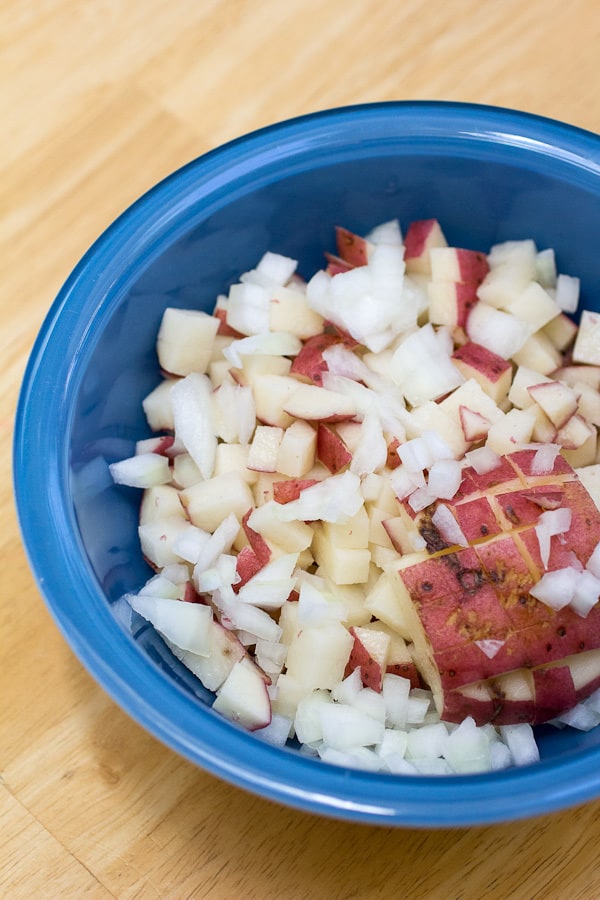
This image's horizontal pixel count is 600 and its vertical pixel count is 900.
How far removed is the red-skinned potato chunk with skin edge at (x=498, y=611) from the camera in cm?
110

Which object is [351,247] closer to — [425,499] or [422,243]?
[422,243]

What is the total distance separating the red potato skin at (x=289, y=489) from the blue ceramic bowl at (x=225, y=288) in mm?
225

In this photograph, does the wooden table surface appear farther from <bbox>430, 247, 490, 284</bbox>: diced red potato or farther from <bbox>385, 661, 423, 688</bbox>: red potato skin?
<bbox>430, 247, 490, 284</bbox>: diced red potato

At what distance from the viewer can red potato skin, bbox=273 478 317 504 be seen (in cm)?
123

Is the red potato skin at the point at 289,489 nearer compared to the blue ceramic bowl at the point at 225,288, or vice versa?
the blue ceramic bowl at the point at 225,288

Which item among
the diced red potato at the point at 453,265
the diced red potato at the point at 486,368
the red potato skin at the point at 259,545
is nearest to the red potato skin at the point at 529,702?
the red potato skin at the point at 259,545

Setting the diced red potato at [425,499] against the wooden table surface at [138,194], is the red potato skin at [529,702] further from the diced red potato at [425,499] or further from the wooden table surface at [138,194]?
the wooden table surface at [138,194]

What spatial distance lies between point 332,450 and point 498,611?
1.05ft

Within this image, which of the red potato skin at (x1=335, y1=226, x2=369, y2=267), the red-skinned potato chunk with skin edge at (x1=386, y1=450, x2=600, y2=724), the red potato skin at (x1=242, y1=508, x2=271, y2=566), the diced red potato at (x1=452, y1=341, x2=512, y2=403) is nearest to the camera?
the red-skinned potato chunk with skin edge at (x1=386, y1=450, x2=600, y2=724)

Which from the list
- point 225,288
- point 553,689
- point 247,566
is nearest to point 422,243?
point 225,288

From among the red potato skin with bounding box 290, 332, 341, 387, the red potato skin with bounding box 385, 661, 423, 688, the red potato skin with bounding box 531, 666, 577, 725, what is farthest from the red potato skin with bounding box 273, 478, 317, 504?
the red potato skin with bounding box 531, 666, 577, 725

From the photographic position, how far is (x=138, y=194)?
1589mm

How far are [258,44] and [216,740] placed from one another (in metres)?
1.30

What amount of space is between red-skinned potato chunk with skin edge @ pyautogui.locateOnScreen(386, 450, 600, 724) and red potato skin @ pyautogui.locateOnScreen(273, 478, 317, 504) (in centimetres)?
17
